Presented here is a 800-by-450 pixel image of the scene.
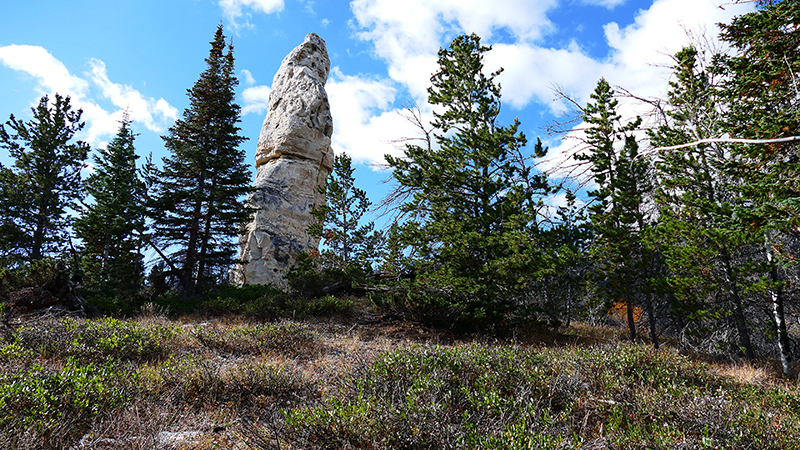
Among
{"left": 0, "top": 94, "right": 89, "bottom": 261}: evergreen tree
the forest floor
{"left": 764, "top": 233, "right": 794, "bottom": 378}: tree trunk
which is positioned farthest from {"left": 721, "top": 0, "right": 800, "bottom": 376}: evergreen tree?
{"left": 0, "top": 94, "right": 89, "bottom": 261}: evergreen tree

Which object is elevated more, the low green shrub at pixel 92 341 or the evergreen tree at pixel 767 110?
the evergreen tree at pixel 767 110

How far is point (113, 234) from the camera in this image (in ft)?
54.2

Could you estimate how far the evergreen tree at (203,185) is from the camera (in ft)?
50.1

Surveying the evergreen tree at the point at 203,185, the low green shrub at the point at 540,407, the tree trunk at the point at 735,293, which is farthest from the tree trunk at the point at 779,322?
the evergreen tree at the point at 203,185

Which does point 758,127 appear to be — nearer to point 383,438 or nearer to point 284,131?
point 383,438

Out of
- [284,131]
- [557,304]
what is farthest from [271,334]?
[284,131]

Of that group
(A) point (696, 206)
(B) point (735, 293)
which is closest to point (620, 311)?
(B) point (735, 293)

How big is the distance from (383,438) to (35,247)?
24.0 meters

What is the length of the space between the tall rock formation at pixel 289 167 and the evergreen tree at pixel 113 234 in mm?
4957

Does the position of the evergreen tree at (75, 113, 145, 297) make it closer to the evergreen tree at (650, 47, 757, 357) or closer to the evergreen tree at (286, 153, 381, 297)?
the evergreen tree at (286, 153, 381, 297)

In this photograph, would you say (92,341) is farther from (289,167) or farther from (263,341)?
(289,167)

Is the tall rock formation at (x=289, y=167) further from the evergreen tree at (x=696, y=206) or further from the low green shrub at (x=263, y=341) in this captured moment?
the evergreen tree at (x=696, y=206)

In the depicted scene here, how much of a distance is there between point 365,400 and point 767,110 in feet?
25.0

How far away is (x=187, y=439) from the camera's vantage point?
129 inches
